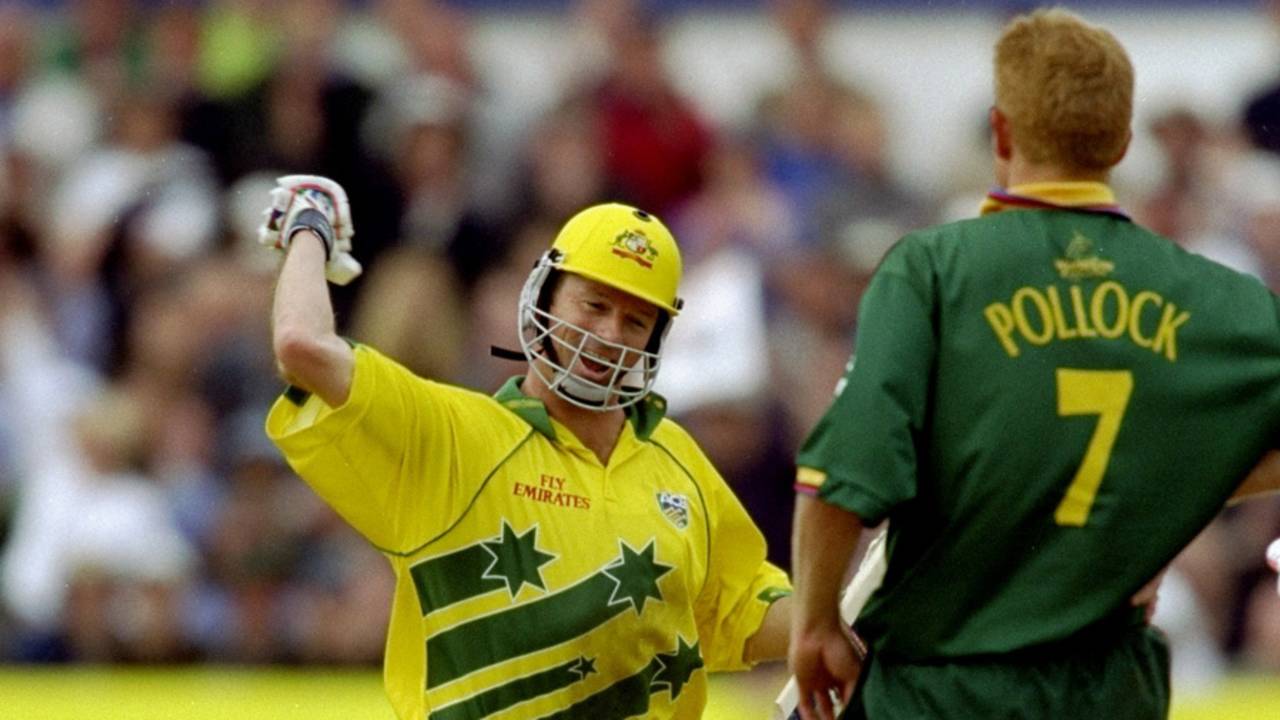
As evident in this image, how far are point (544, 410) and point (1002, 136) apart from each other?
1.52m

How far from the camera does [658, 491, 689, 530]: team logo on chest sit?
18.8ft

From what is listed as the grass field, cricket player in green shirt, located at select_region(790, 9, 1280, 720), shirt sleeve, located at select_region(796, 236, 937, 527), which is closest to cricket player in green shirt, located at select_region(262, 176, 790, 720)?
cricket player in green shirt, located at select_region(790, 9, 1280, 720)

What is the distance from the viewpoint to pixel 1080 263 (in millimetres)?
4500

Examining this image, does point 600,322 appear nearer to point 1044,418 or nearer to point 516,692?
point 516,692

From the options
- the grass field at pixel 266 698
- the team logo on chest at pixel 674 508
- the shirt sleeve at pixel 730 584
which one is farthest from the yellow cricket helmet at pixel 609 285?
the grass field at pixel 266 698

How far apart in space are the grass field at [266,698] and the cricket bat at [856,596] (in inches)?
135

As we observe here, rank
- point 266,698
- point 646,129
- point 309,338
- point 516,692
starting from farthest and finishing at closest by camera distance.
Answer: point 646,129 → point 266,698 → point 516,692 → point 309,338

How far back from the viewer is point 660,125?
12117 mm

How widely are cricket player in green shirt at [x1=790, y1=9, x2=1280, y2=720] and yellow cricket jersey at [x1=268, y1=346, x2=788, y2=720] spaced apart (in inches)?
41.7

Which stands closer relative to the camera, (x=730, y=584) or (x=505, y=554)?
(x=505, y=554)

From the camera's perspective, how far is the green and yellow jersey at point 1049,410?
444 cm

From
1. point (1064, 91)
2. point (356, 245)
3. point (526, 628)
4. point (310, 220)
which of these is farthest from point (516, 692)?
point (356, 245)

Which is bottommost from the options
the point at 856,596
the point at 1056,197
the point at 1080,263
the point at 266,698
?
the point at 266,698

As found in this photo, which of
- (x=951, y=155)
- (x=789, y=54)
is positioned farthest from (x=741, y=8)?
(x=951, y=155)
